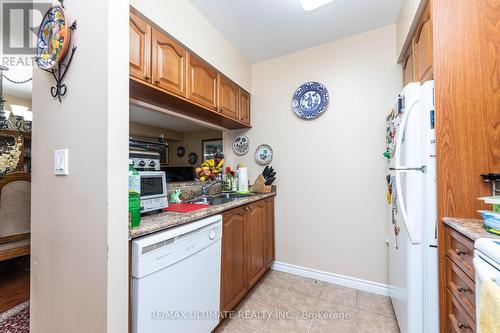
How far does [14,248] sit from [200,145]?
186 centimetres

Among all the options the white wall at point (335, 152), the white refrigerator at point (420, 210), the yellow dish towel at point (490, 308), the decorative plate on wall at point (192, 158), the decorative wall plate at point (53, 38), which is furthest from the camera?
the decorative plate on wall at point (192, 158)

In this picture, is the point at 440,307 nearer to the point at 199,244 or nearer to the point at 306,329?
the point at 306,329

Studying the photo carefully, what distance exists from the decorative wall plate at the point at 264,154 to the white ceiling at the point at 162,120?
25.9 inches

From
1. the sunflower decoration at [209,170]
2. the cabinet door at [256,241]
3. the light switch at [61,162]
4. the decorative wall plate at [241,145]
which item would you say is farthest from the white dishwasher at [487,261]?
the decorative wall plate at [241,145]

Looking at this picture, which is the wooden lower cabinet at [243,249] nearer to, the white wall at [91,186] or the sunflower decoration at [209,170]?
the sunflower decoration at [209,170]

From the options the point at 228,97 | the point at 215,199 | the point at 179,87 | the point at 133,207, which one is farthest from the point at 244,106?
the point at 133,207

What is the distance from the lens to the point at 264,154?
7.96 ft

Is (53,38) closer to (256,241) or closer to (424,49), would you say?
(256,241)

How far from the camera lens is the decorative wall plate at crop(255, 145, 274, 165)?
2.40 meters

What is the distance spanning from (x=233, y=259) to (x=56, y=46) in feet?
5.26

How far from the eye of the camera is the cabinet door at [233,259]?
4.92 ft

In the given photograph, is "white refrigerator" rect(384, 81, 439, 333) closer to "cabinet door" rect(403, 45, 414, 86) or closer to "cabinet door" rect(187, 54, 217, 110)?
"cabinet door" rect(403, 45, 414, 86)

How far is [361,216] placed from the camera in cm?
199

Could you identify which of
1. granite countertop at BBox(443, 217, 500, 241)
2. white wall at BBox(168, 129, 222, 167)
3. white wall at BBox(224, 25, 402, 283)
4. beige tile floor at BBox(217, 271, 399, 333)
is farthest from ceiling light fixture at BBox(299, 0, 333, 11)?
beige tile floor at BBox(217, 271, 399, 333)
